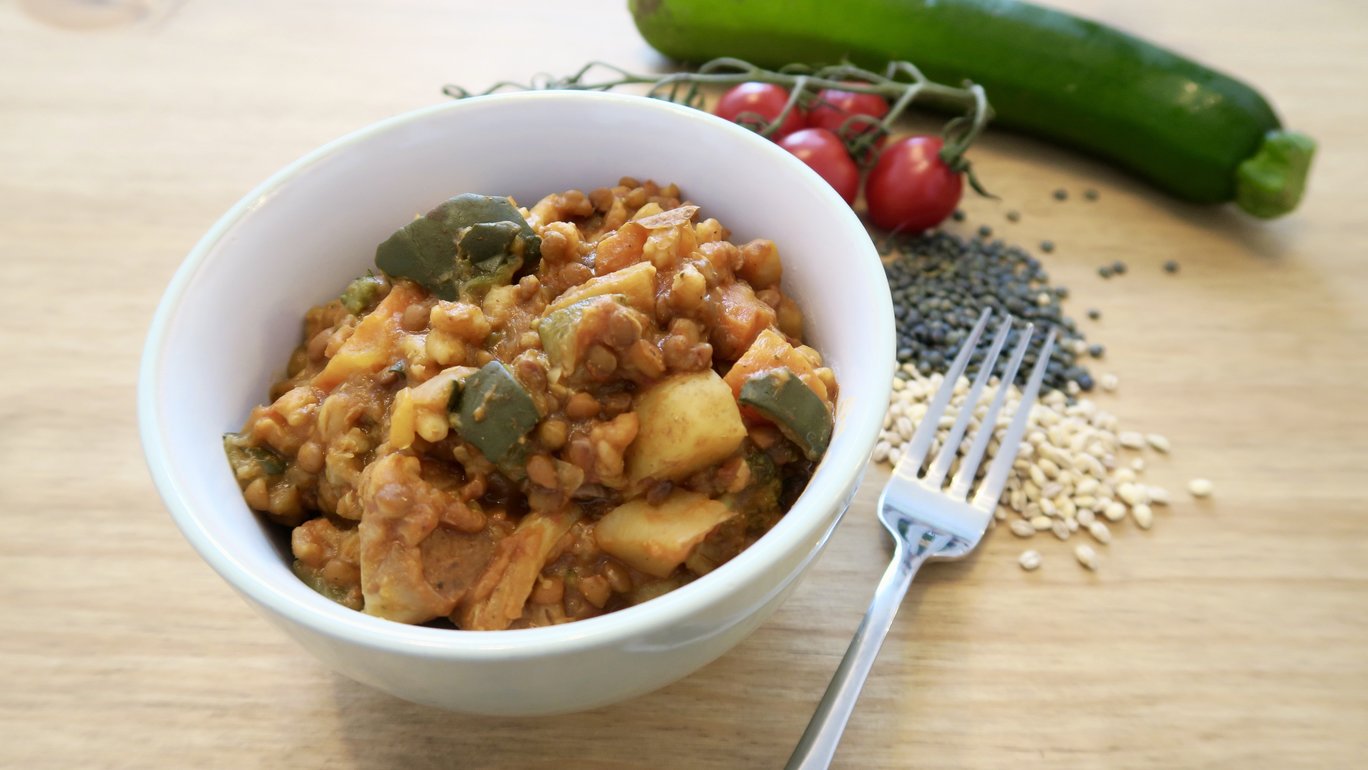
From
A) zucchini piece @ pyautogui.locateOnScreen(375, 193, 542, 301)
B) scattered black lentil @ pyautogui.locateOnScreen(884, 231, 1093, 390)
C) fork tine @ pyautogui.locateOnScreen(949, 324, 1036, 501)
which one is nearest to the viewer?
zucchini piece @ pyautogui.locateOnScreen(375, 193, 542, 301)

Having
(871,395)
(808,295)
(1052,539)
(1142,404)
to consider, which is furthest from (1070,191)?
(871,395)

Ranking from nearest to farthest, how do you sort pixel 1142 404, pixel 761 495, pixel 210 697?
pixel 761 495, pixel 210 697, pixel 1142 404

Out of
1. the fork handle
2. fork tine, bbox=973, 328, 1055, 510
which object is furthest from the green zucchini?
the fork handle

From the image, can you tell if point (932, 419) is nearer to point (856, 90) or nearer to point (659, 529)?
point (659, 529)

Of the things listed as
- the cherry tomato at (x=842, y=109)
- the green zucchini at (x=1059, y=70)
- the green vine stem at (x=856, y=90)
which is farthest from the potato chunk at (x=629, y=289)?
the green zucchini at (x=1059, y=70)

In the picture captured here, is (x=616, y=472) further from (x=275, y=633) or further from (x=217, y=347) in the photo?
(x=275, y=633)

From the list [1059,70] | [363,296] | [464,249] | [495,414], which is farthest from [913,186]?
[495,414]

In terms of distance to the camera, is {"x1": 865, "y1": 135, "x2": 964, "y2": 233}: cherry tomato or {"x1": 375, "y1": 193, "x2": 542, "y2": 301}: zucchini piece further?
{"x1": 865, "y1": 135, "x2": 964, "y2": 233}: cherry tomato

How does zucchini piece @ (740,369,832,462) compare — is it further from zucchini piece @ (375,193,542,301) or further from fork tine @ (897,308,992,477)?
fork tine @ (897,308,992,477)
